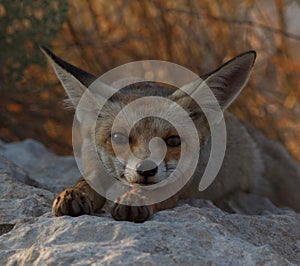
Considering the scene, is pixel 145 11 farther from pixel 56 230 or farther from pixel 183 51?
pixel 56 230

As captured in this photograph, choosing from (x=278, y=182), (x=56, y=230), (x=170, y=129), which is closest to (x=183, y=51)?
(x=278, y=182)

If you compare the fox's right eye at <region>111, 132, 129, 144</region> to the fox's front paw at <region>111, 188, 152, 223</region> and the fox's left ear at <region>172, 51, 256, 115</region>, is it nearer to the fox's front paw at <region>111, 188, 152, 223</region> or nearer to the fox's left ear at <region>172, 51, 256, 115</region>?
the fox's left ear at <region>172, 51, 256, 115</region>

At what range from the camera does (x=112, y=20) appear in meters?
6.94

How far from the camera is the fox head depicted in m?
3.44

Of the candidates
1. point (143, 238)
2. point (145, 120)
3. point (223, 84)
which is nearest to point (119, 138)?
point (145, 120)

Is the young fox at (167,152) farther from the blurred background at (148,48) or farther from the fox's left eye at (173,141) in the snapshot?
the blurred background at (148,48)

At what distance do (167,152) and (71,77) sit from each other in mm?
739

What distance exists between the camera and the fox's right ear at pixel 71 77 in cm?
373

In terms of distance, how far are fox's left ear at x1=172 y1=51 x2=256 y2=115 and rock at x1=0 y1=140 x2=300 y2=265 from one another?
0.80 metres

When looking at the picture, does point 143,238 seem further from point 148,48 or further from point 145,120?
point 148,48

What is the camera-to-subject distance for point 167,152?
11.7 feet

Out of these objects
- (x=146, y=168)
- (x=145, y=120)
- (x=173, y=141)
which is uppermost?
(x=145, y=120)

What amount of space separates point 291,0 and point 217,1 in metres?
0.74

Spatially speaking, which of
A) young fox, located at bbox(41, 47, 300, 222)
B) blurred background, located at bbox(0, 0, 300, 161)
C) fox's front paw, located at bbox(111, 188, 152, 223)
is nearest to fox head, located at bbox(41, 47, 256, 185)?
young fox, located at bbox(41, 47, 300, 222)
